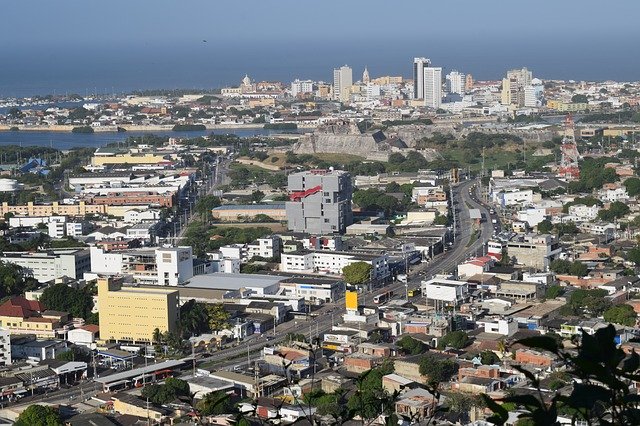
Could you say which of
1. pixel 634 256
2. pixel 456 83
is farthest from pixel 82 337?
pixel 456 83

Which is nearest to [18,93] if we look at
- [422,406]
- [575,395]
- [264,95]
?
[264,95]

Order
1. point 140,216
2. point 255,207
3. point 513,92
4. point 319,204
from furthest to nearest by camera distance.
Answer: point 513,92 → point 255,207 → point 140,216 → point 319,204

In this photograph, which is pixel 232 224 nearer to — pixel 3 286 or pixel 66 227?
pixel 66 227

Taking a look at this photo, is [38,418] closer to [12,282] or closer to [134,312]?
[134,312]

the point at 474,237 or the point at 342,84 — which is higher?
the point at 342,84

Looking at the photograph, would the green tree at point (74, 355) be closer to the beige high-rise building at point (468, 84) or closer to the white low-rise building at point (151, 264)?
the white low-rise building at point (151, 264)

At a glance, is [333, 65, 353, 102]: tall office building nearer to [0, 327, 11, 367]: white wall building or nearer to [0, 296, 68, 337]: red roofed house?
[0, 296, 68, 337]: red roofed house
